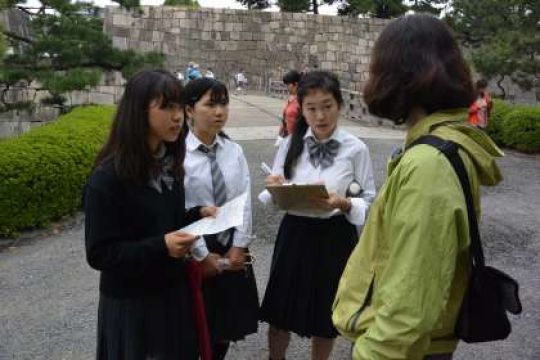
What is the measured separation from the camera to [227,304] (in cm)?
236

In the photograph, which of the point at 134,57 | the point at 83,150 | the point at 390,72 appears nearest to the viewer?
the point at 390,72

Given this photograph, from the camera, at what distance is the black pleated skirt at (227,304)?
233 centimetres

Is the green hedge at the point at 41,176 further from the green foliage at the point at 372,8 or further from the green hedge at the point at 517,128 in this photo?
the green foliage at the point at 372,8

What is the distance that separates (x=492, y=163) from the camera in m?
1.32

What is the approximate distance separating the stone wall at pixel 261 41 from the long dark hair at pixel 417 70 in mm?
22541

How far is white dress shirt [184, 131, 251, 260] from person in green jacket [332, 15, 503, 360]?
3.38 feet

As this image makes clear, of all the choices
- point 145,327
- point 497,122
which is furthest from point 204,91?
point 497,122

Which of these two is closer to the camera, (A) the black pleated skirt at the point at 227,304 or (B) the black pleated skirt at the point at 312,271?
(A) the black pleated skirt at the point at 227,304

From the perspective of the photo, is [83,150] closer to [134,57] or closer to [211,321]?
[134,57]

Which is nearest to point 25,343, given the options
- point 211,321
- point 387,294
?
point 211,321

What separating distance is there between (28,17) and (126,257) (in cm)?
823

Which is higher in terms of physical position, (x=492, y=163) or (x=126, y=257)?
(x=492, y=163)

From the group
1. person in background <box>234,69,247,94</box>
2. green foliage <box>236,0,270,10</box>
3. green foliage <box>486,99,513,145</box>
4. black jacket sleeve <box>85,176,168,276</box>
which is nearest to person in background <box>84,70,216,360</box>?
black jacket sleeve <box>85,176,168,276</box>

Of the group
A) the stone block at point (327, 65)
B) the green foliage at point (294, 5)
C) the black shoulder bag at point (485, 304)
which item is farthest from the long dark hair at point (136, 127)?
the green foliage at point (294, 5)
